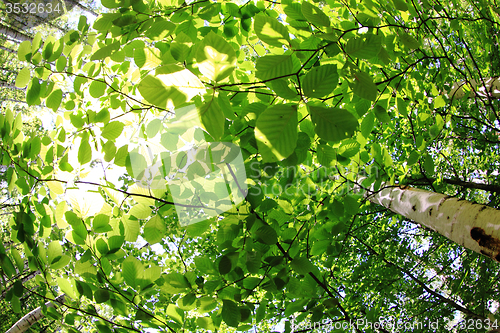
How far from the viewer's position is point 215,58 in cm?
44

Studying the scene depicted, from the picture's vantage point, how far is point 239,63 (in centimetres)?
130

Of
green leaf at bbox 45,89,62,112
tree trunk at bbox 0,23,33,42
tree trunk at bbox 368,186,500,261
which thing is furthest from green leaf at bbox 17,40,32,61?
tree trunk at bbox 0,23,33,42

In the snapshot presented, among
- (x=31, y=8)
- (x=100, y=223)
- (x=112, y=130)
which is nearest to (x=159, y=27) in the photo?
(x=112, y=130)

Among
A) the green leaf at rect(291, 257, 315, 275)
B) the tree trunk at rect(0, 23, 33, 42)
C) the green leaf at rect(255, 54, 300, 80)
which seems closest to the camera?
the green leaf at rect(255, 54, 300, 80)

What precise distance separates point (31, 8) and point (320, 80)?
35.4ft

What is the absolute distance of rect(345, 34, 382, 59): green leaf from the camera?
22.1 inches

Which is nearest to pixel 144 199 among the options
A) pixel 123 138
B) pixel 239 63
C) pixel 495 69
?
pixel 239 63

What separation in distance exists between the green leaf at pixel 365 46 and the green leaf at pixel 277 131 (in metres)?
0.27

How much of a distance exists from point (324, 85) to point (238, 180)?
0.47 metres

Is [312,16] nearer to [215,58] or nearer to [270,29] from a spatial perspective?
[270,29]

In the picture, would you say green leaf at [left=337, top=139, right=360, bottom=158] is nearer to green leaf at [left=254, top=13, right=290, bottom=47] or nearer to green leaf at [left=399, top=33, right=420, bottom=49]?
green leaf at [left=399, top=33, right=420, bottom=49]

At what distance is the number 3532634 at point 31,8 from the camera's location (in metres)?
6.90

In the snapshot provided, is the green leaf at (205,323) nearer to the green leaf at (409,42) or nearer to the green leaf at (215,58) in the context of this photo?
the green leaf at (215,58)

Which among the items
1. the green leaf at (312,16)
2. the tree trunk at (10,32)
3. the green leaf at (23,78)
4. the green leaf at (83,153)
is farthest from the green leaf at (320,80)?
the tree trunk at (10,32)
